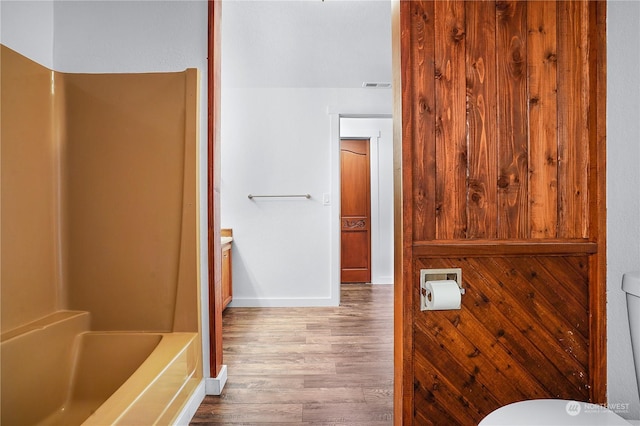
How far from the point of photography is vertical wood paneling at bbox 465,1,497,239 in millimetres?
1166

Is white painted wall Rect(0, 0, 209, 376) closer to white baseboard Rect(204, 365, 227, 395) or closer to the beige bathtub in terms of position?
the beige bathtub

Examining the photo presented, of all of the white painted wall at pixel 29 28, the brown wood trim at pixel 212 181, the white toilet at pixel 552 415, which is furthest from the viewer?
the brown wood trim at pixel 212 181

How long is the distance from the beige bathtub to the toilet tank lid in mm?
1555

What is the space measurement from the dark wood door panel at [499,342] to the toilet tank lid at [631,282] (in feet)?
0.34

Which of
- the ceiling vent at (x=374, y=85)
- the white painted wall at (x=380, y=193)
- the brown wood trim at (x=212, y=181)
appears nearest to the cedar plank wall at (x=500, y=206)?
the brown wood trim at (x=212, y=181)

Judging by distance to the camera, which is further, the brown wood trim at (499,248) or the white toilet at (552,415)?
the brown wood trim at (499,248)

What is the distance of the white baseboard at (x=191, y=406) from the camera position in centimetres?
150

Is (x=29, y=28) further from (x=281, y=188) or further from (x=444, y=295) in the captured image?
(x=281, y=188)

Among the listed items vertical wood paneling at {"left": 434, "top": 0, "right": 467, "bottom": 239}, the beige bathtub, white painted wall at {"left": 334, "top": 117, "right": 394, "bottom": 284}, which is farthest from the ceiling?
the beige bathtub

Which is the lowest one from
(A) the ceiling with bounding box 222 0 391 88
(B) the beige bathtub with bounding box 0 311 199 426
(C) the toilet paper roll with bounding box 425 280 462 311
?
(B) the beige bathtub with bounding box 0 311 199 426

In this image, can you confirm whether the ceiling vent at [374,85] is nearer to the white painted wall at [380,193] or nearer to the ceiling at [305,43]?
the ceiling at [305,43]

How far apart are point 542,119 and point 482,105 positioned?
0.20m

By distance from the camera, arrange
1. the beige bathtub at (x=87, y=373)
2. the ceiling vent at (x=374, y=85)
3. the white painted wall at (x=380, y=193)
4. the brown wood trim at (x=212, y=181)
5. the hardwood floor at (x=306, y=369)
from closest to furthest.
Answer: the beige bathtub at (x=87, y=373), the hardwood floor at (x=306, y=369), the brown wood trim at (x=212, y=181), the ceiling vent at (x=374, y=85), the white painted wall at (x=380, y=193)

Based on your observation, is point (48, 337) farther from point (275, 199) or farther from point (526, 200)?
point (275, 199)
